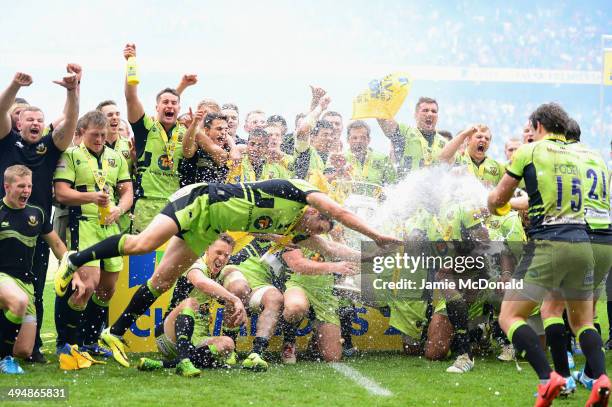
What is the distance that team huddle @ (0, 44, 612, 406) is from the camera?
5621mm

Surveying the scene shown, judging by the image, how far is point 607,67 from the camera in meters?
13.3

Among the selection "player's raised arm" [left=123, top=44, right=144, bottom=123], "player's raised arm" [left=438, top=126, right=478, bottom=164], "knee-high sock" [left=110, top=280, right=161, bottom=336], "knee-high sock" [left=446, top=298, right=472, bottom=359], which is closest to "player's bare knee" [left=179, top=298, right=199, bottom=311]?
"knee-high sock" [left=110, top=280, right=161, bottom=336]

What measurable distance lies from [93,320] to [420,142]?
3800 mm

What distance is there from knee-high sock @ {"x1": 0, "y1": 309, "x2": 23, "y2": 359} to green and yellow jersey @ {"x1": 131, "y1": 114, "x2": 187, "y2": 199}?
190 cm

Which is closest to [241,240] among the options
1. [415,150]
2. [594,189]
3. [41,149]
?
[41,149]

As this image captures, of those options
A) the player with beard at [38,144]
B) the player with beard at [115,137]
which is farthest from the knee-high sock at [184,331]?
the player with beard at [115,137]

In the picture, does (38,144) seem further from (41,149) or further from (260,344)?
(260,344)

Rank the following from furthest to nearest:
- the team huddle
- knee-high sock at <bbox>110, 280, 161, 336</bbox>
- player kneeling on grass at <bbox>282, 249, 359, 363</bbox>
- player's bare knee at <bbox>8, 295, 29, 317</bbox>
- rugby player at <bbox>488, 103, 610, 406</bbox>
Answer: player kneeling on grass at <bbox>282, 249, 359, 363</bbox>
knee-high sock at <bbox>110, 280, 161, 336</bbox>
player's bare knee at <bbox>8, 295, 29, 317</bbox>
the team huddle
rugby player at <bbox>488, 103, 610, 406</bbox>

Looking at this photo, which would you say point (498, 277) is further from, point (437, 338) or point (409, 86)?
point (409, 86)

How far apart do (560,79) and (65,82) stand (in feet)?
46.5

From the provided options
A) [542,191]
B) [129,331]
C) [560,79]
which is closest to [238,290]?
[129,331]

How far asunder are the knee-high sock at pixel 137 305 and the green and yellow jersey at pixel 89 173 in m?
1.11

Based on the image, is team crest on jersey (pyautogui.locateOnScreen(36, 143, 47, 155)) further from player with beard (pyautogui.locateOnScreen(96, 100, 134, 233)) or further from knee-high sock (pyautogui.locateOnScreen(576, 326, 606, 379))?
knee-high sock (pyautogui.locateOnScreen(576, 326, 606, 379))

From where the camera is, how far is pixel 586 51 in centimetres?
2012
